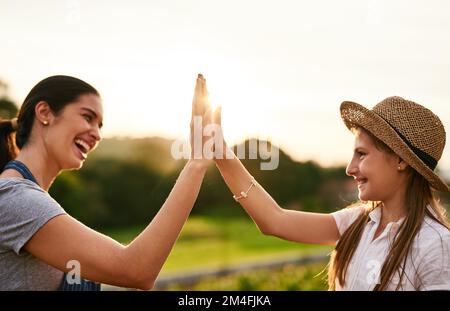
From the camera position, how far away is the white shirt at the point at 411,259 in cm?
267

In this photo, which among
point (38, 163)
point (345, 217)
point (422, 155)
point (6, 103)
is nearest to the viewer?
point (38, 163)

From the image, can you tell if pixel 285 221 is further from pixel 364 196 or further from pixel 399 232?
pixel 399 232

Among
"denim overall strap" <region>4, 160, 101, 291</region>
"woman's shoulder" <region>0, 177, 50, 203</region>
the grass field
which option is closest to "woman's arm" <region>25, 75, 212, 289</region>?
"woman's shoulder" <region>0, 177, 50, 203</region>

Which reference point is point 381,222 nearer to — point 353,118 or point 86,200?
point 353,118

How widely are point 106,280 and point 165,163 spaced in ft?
96.1

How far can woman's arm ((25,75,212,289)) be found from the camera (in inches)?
95.2

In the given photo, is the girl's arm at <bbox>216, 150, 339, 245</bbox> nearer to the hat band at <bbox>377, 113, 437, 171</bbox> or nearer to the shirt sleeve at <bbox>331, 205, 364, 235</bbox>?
the shirt sleeve at <bbox>331, 205, 364, 235</bbox>

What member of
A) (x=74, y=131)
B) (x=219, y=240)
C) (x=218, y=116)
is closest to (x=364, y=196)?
(x=218, y=116)

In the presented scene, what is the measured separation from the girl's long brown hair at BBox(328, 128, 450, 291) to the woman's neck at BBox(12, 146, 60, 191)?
1643 mm

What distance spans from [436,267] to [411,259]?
12 cm

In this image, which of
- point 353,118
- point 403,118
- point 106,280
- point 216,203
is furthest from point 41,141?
point 216,203

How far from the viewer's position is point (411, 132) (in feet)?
9.68

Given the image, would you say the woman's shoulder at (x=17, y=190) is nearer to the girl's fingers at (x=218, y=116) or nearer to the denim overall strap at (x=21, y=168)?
the denim overall strap at (x=21, y=168)

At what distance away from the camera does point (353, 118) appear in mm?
3123
